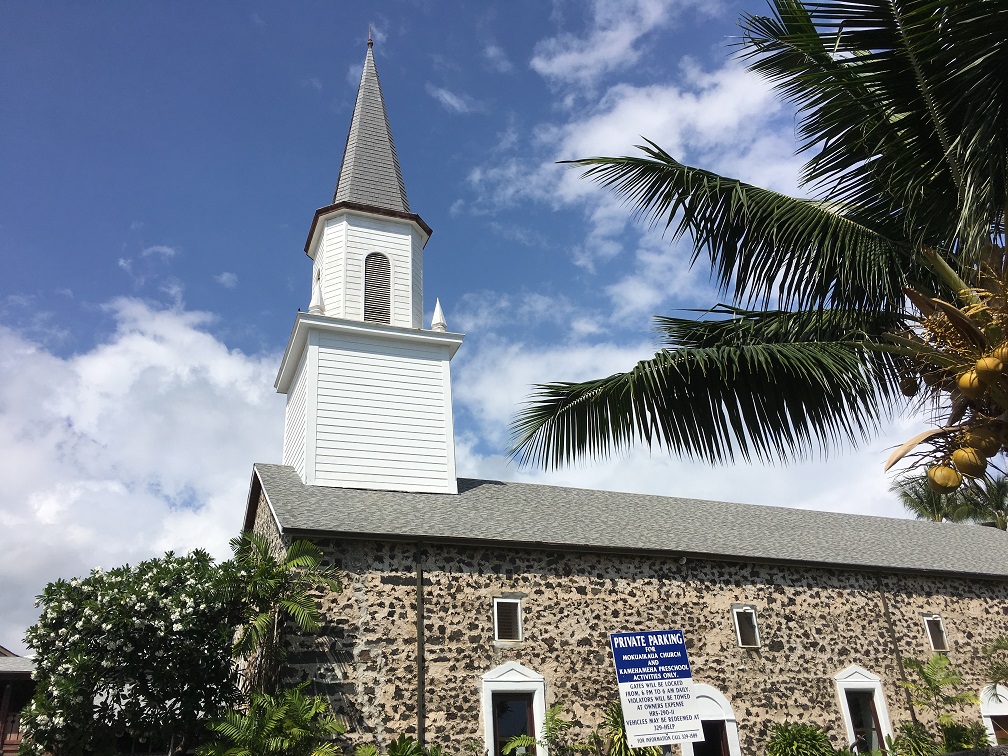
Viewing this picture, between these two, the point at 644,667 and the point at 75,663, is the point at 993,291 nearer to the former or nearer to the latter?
the point at 644,667

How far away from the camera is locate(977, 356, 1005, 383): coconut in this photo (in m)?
5.14

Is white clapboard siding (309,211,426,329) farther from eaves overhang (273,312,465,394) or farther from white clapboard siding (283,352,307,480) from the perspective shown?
white clapboard siding (283,352,307,480)

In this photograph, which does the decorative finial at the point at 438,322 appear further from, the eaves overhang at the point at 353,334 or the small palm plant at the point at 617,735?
the small palm plant at the point at 617,735

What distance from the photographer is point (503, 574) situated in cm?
1633

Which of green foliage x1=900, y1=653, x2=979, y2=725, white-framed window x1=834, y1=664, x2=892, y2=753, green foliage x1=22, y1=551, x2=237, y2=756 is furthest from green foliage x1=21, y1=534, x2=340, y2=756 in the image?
green foliage x1=900, y1=653, x2=979, y2=725

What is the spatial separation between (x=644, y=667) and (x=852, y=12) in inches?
339

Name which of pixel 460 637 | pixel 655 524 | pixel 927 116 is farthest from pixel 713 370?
pixel 655 524

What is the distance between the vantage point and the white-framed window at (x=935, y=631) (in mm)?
20016

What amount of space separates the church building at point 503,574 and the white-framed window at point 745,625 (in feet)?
0.17

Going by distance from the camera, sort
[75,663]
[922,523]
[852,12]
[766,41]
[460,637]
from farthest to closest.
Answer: [922,523]
[460,637]
[75,663]
[766,41]
[852,12]

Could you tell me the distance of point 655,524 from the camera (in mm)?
20219

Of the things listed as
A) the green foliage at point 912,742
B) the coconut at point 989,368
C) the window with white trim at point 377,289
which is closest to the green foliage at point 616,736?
the green foliage at point 912,742

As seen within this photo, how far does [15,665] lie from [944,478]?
2447 cm

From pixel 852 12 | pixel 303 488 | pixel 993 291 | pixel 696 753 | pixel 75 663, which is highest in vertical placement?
pixel 303 488
